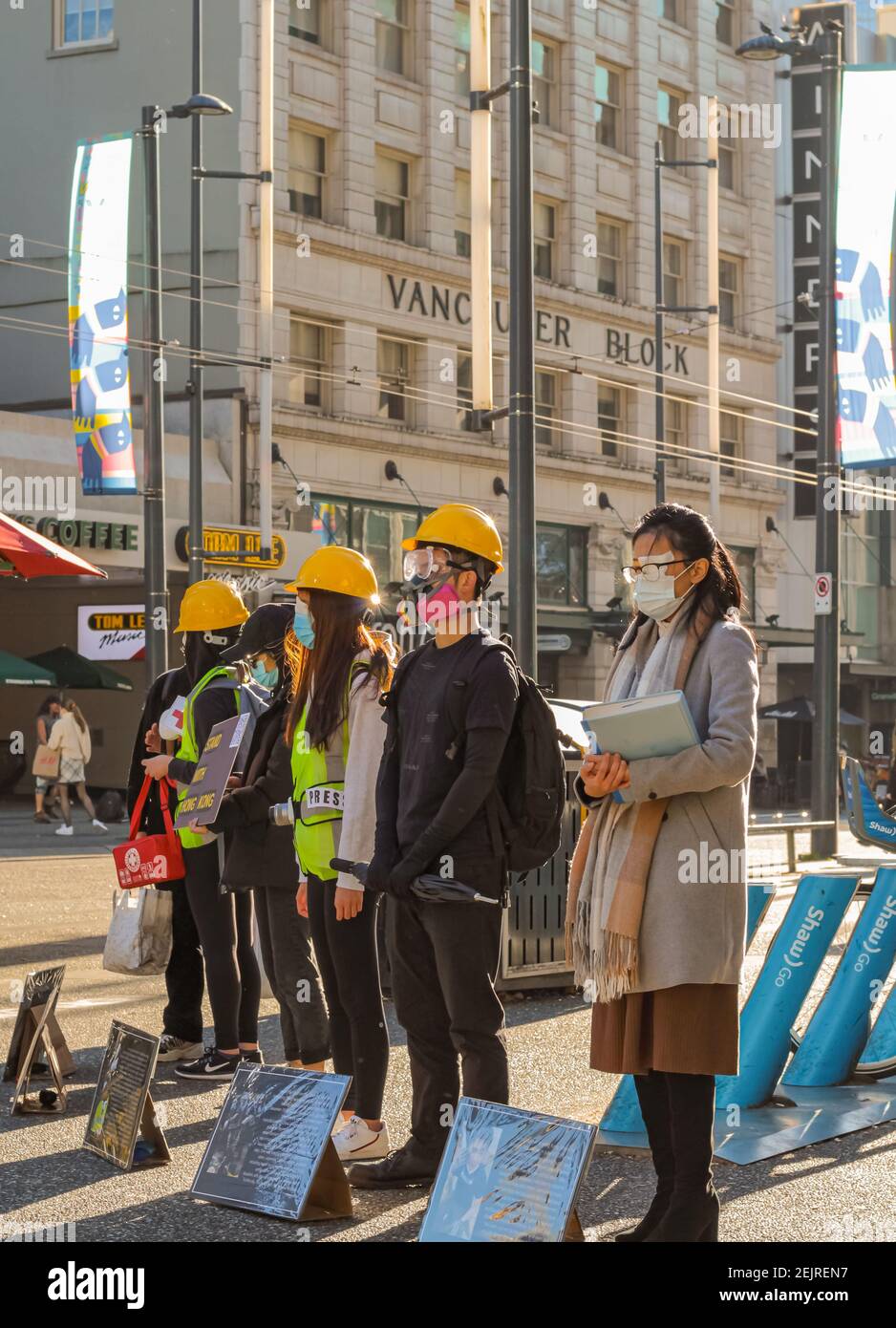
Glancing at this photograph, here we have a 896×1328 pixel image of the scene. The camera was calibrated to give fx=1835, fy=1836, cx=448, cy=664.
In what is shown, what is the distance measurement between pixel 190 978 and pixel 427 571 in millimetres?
3056

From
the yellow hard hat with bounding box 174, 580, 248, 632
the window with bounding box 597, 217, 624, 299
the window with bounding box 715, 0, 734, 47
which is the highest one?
the window with bounding box 715, 0, 734, 47

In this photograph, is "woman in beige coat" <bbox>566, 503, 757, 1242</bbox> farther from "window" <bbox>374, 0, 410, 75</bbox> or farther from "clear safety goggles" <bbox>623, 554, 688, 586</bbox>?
"window" <bbox>374, 0, 410, 75</bbox>

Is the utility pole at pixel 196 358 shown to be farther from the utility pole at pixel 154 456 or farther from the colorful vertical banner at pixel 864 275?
the colorful vertical banner at pixel 864 275

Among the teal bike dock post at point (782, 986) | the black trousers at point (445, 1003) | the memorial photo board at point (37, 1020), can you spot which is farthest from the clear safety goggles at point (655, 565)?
the memorial photo board at point (37, 1020)

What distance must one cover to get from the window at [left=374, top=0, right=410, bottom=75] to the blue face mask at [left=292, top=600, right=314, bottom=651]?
30437 millimetres

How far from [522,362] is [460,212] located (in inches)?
1004

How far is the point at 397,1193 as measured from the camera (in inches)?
228

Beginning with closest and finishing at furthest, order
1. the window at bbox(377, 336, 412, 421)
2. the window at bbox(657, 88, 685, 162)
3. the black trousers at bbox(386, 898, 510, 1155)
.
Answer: the black trousers at bbox(386, 898, 510, 1155) → the window at bbox(377, 336, 412, 421) → the window at bbox(657, 88, 685, 162)

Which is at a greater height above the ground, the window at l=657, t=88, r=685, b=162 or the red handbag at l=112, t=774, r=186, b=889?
the window at l=657, t=88, r=685, b=162

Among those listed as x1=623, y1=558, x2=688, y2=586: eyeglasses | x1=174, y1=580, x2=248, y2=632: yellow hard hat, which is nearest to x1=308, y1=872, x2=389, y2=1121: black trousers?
x1=623, y1=558, x2=688, y2=586: eyeglasses

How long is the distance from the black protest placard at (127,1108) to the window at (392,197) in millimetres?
30041

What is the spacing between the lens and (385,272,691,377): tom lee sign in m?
35.2

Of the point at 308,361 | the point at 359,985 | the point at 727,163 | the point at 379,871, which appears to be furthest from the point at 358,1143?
the point at 727,163
